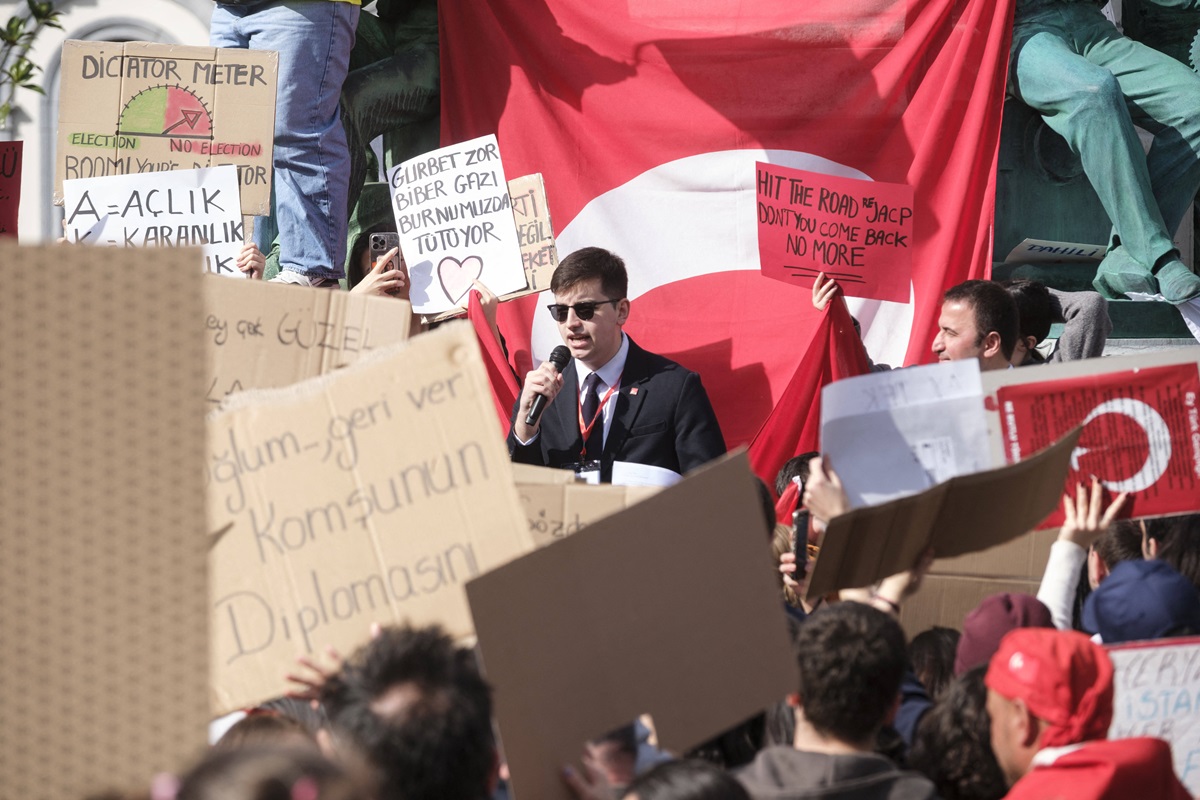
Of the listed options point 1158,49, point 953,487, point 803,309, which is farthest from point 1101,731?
point 1158,49

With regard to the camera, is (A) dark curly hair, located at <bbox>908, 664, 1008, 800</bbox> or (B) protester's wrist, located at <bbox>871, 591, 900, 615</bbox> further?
(B) protester's wrist, located at <bbox>871, 591, 900, 615</bbox>

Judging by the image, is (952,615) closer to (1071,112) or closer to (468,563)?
(468,563)

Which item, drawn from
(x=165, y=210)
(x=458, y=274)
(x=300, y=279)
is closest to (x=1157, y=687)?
(x=458, y=274)

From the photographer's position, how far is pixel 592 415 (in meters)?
4.79

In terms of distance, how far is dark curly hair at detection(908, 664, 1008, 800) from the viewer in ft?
8.25

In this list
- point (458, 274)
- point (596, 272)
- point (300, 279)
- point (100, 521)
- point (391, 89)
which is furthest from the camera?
point (391, 89)

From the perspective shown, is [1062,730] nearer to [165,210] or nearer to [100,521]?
[100,521]

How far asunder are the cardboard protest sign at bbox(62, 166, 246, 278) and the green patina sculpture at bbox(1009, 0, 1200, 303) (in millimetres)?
3741

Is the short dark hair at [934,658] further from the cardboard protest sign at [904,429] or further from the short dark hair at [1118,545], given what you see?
the short dark hair at [1118,545]

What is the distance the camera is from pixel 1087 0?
6.48 metres

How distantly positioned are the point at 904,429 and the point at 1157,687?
2.50ft

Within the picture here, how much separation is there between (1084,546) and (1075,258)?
3.98m

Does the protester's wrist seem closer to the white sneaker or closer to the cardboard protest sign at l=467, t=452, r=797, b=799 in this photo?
the cardboard protest sign at l=467, t=452, r=797, b=799

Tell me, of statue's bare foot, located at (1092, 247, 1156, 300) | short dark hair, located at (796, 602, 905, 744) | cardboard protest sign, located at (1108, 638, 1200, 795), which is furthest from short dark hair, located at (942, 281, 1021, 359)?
short dark hair, located at (796, 602, 905, 744)
